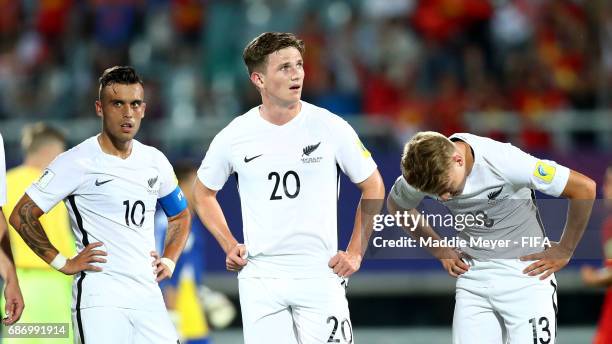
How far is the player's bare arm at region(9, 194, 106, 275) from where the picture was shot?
7.41 metres

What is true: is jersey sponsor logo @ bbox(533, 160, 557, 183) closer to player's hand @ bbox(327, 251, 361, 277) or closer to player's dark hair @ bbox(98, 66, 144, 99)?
player's hand @ bbox(327, 251, 361, 277)

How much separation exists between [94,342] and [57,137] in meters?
2.72

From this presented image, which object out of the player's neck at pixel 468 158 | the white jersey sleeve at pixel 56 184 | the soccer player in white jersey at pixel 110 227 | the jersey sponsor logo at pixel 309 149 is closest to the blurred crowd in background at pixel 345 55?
the player's neck at pixel 468 158

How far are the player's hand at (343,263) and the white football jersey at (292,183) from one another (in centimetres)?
4

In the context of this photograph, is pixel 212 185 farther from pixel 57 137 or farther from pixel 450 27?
pixel 450 27

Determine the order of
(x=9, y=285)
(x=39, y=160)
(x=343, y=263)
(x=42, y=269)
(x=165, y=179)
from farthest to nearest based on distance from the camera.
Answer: (x=39, y=160) < (x=42, y=269) < (x=165, y=179) < (x=343, y=263) < (x=9, y=285)

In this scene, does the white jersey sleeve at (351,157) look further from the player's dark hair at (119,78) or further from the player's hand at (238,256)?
the player's dark hair at (119,78)

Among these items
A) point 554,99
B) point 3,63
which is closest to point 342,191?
point 554,99

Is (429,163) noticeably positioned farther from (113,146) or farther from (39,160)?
(39,160)

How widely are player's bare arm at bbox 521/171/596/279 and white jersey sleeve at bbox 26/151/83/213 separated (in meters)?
2.78

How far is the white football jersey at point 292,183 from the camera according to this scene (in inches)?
290

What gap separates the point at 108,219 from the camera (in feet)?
24.4

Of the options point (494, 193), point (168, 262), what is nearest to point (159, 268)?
point (168, 262)

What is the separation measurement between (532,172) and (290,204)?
1.46 metres
